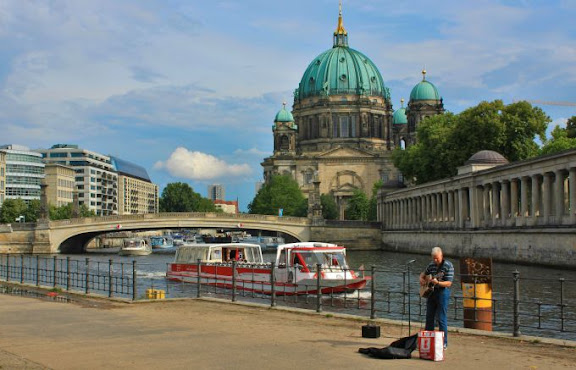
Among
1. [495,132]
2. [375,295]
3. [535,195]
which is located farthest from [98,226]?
[375,295]

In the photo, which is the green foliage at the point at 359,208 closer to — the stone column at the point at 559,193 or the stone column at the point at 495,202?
the stone column at the point at 495,202

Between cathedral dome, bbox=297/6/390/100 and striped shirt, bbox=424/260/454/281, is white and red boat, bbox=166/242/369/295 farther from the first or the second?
cathedral dome, bbox=297/6/390/100

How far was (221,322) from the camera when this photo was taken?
19.2m

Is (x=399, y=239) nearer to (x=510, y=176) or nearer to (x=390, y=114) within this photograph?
(x=510, y=176)

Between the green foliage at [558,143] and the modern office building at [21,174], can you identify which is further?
the modern office building at [21,174]

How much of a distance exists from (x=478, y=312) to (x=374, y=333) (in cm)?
415

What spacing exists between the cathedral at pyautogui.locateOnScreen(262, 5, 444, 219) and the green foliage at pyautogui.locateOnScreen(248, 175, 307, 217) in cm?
984

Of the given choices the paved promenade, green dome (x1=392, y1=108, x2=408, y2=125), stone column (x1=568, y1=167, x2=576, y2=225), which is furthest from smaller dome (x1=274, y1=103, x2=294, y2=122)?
the paved promenade

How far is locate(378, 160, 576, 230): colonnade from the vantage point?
176 feet

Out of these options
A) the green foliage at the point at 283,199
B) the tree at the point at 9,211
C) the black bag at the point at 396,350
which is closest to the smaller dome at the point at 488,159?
the black bag at the point at 396,350

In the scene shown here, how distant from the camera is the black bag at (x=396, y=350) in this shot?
1388 centimetres

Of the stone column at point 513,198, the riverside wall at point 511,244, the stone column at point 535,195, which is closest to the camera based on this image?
the riverside wall at point 511,244

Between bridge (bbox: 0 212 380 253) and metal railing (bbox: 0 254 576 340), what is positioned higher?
bridge (bbox: 0 212 380 253)

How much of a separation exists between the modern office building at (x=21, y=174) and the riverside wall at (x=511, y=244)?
89.0 metres
